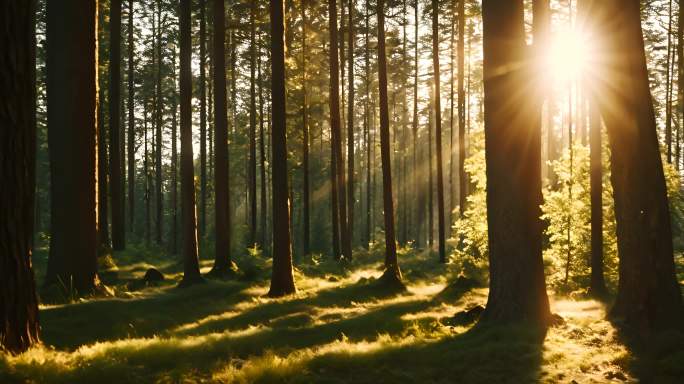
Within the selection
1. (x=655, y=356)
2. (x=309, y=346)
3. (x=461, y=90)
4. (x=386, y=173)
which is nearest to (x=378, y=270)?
(x=386, y=173)

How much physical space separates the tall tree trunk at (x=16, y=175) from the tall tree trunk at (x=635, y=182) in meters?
8.70

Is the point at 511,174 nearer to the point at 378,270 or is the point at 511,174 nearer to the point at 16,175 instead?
the point at 16,175

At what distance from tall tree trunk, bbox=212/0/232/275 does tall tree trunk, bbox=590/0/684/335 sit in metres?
13.1

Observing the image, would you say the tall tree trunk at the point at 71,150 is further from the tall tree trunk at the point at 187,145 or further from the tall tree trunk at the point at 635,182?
the tall tree trunk at the point at 635,182

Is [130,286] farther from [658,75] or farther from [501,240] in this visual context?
[658,75]

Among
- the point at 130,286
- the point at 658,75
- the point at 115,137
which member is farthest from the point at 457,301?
the point at 658,75

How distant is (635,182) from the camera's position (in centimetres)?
955

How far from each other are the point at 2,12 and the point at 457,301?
13711 mm

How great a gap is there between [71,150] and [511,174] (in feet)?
30.9

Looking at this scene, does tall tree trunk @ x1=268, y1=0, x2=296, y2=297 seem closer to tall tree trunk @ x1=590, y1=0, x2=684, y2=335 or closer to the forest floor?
the forest floor

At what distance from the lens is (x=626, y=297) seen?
31.5 feet

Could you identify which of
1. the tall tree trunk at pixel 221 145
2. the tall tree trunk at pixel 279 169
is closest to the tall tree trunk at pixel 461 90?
the tall tree trunk at pixel 221 145

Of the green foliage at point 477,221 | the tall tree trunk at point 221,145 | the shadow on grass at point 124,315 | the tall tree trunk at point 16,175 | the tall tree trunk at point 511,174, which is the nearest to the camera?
the tall tree trunk at point 16,175

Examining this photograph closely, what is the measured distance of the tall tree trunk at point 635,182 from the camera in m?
9.25
